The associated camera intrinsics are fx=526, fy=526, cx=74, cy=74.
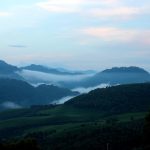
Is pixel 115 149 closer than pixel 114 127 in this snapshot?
Yes

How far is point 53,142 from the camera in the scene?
17588cm

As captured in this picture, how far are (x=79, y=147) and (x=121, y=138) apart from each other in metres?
A: 12.6

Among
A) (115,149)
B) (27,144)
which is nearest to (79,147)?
(115,149)

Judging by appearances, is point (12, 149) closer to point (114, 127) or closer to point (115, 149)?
point (115, 149)

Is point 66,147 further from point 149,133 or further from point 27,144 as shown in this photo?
point 27,144

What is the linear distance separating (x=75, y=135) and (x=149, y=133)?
75.1 metres

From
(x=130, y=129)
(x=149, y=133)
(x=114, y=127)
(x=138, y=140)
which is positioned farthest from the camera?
(x=114, y=127)

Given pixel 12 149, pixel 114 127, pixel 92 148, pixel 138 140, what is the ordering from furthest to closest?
pixel 114 127, pixel 92 148, pixel 138 140, pixel 12 149

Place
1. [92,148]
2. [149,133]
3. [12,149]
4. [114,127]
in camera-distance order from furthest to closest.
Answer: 1. [114,127]
2. [92,148]
3. [149,133]
4. [12,149]

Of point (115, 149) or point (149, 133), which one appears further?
point (115, 149)

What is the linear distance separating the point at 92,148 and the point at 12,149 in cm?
6542

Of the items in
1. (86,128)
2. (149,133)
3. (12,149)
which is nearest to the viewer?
(12,149)

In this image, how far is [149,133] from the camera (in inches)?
4176

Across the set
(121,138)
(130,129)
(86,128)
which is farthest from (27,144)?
(86,128)
